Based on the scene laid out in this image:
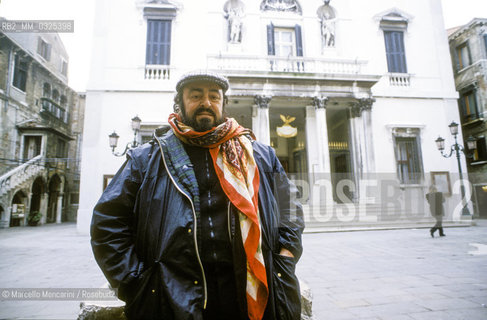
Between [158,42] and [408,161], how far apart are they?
13.5 metres

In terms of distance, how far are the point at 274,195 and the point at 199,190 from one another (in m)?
0.57

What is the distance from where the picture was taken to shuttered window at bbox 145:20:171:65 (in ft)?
40.7

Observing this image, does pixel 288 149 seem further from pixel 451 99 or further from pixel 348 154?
pixel 451 99

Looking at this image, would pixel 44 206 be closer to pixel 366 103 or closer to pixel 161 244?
pixel 161 244

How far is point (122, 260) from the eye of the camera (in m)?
1.38

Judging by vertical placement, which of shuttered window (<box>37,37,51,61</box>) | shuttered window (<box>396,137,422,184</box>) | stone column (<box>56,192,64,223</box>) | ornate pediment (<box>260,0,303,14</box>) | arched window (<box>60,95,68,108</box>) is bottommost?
stone column (<box>56,192,64,223</box>)

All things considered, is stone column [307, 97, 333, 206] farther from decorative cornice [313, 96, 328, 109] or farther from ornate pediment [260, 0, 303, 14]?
ornate pediment [260, 0, 303, 14]

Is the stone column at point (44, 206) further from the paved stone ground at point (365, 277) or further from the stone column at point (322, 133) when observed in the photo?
the stone column at point (322, 133)

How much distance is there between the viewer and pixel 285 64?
12.3 m

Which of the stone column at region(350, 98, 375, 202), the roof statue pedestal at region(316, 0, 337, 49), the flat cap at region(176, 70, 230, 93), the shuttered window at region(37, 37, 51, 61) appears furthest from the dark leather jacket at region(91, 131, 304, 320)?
the roof statue pedestal at region(316, 0, 337, 49)

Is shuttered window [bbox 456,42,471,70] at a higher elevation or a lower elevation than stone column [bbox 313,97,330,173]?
higher

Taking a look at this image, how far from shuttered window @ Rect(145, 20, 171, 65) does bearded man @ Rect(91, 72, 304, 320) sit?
11958 millimetres

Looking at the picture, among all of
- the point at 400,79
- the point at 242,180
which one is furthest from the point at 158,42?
the point at 242,180

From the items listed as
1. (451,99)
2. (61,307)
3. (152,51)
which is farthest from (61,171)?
(451,99)
